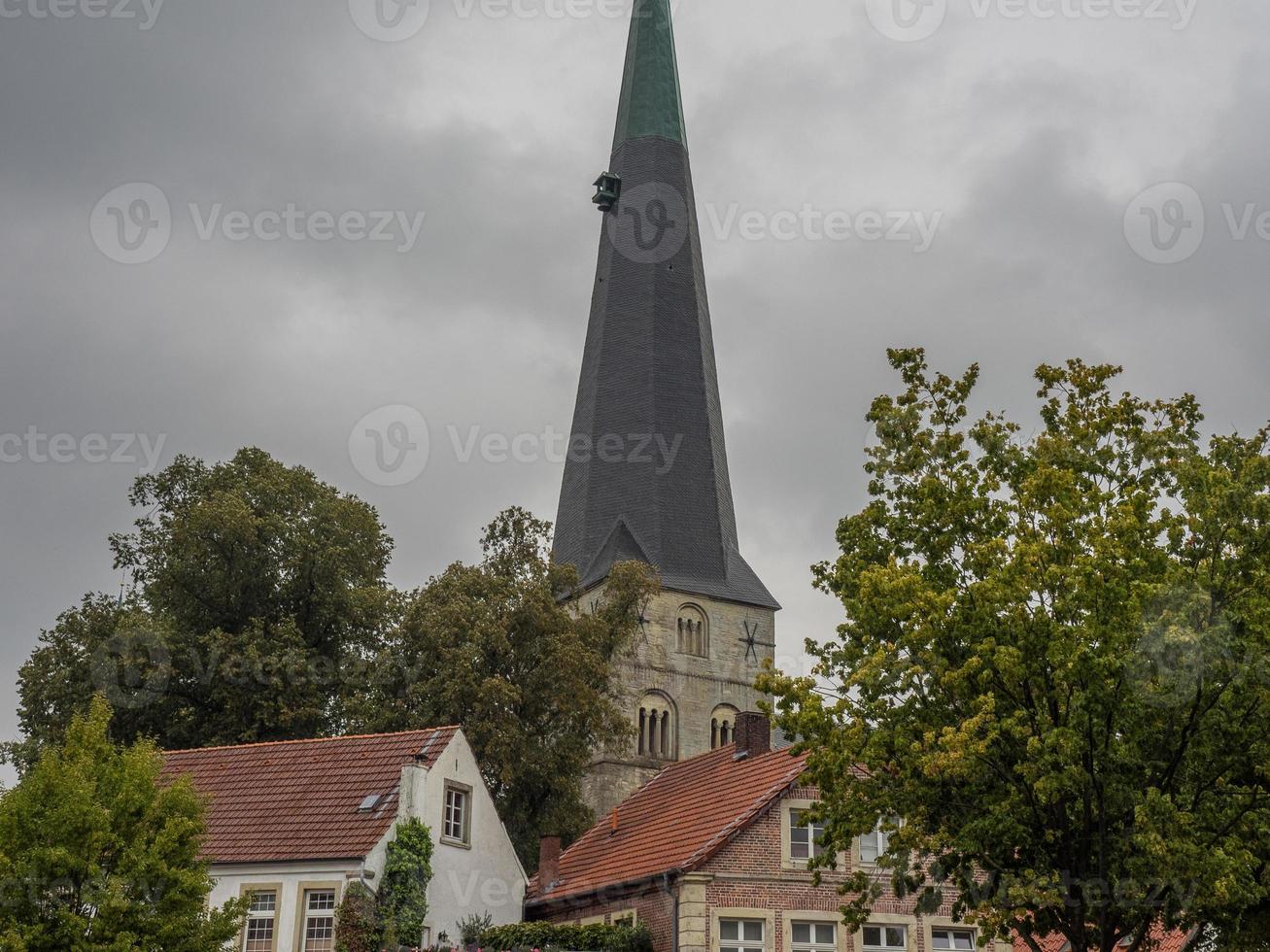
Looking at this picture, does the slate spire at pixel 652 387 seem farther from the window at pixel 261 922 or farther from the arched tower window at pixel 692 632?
the window at pixel 261 922

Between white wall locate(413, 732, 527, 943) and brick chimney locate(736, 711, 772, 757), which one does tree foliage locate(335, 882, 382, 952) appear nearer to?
white wall locate(413, 732, 527, 943)

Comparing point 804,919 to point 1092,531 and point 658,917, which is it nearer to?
point 658,917

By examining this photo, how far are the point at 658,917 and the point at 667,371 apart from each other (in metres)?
47.5

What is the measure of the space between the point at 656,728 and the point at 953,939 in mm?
40599

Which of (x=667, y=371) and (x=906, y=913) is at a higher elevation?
(x=667, y=371)

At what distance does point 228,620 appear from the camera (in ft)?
144

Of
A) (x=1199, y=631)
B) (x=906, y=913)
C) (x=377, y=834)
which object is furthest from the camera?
(x=906, y=913)

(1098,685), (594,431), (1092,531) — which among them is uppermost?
(594,431)

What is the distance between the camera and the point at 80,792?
20578 mm

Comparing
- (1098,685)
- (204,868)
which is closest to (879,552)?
(1098,685)

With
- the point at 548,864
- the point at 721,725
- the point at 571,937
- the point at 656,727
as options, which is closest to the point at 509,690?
the point at 548,864

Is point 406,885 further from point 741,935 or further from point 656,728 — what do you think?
point 656,728

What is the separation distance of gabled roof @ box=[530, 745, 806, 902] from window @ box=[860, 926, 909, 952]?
3094mm

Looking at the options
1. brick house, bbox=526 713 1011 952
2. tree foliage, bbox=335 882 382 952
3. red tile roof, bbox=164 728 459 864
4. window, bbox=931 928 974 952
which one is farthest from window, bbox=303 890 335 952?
window, bbox=931 928 974 952
